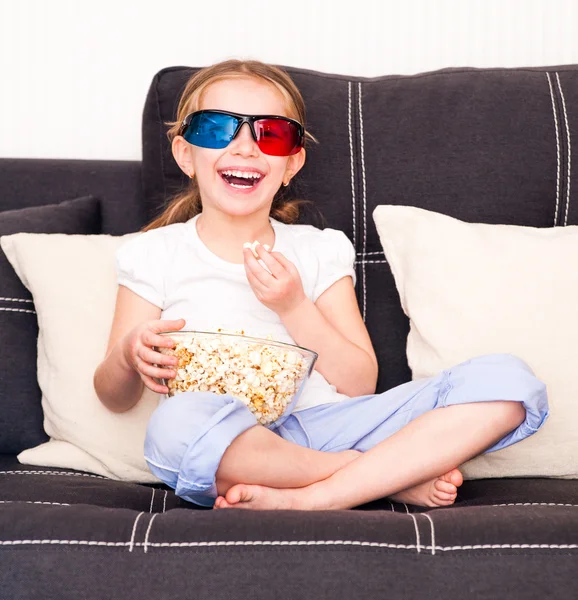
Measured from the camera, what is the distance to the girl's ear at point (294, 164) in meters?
1.68

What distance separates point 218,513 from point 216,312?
1.85 ft

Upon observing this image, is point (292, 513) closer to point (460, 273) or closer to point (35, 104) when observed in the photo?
point (460, 273)

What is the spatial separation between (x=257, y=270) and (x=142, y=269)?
283mm

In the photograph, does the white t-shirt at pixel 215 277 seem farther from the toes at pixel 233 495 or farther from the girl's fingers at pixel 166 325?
the toes at pixel 233 495

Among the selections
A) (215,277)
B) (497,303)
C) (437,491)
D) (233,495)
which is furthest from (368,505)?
(215,277)

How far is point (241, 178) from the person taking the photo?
160 cm

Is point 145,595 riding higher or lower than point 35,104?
lower

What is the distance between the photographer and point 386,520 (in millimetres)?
1046

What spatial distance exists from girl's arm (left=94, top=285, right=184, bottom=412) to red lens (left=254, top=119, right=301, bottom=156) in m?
0.39

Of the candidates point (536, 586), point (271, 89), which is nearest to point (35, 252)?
point (271, 89)

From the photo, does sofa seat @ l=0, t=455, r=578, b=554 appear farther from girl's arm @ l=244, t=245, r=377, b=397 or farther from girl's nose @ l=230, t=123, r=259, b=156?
girl's nose @ l=230, t=123, r=259, b=156

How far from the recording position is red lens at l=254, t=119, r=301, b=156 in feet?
5.06

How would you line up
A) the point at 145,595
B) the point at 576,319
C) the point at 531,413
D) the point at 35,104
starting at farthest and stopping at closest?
the point at 35,104, the point at 576,319, the point at 531,413, the point at 145,595

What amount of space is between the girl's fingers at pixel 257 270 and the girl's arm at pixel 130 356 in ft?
→ 0.62
